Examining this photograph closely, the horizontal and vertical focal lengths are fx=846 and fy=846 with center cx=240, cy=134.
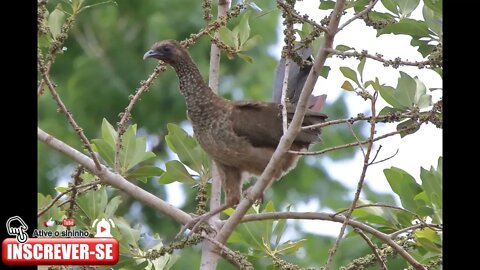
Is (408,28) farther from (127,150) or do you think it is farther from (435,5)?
(127,150)

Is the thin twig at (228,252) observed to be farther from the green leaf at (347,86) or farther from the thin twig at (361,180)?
the green leaf at (347,86)

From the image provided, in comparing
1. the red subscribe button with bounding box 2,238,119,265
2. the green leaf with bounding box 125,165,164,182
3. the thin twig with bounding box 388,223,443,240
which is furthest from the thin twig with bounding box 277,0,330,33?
the red subscribe button with bounding box 2,238,119,265

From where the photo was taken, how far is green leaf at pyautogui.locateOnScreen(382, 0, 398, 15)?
2509 mm

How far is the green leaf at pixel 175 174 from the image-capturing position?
9.20ft

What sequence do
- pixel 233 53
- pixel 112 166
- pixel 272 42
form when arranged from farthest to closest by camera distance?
pixel 272 42 → pixel 233 53 → pixel 112 166

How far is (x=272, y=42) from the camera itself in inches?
257

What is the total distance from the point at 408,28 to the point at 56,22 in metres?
1.05

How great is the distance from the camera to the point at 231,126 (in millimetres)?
3209

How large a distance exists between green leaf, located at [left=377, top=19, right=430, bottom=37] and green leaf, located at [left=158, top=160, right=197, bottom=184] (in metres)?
0.82

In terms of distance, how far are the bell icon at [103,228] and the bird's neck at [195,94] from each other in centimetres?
70

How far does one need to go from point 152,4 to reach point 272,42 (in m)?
0.99
